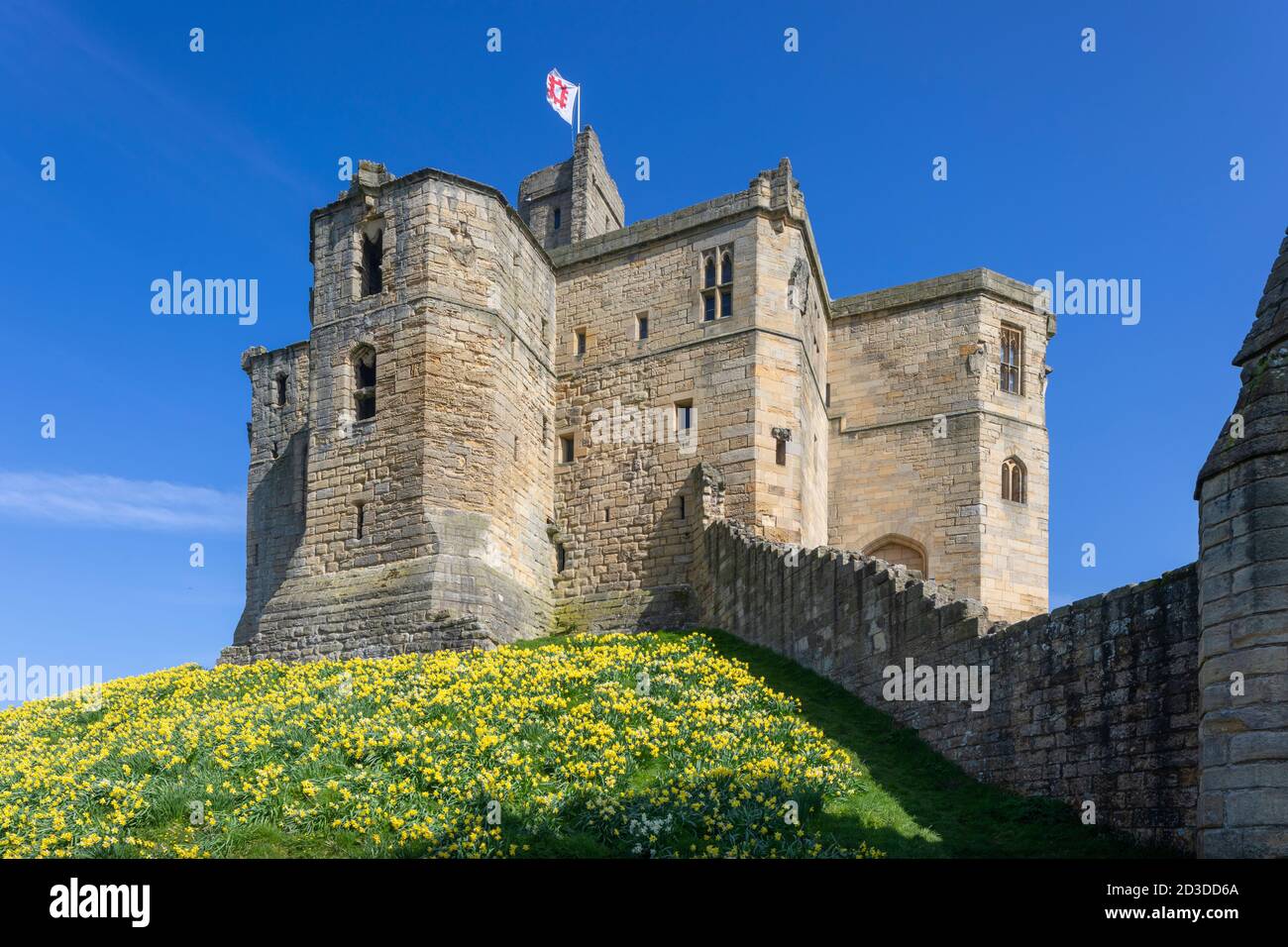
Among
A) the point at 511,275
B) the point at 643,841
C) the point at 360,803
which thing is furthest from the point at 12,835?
the point at 511,275

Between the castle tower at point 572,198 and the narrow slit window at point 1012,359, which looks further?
the castle tower at point 572,198

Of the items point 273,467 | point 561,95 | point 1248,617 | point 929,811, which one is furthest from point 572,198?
point 1248,617

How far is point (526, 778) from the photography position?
48.9 ft

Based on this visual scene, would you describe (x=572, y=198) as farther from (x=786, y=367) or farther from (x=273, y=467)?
(x=786, y=367)

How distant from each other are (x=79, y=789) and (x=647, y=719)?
7.23 m

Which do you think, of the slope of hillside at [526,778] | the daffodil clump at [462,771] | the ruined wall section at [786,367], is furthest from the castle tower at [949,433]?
the daffodil clump at [462,771]

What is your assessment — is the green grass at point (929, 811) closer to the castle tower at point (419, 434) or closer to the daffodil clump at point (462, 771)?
the daffodil clump at point (462, 771)

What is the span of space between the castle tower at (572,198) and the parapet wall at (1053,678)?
1009 inches

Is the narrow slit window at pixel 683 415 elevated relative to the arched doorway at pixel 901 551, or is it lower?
elevated

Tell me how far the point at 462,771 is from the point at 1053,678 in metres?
6.93

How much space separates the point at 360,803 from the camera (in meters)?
14.2

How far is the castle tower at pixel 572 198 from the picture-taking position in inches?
1719
